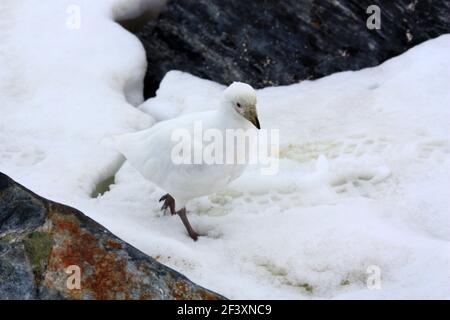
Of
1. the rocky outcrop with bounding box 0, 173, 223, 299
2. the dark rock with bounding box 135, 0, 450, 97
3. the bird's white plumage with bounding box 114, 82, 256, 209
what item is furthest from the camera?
the dark rock with bounding box 135, 0, 450, 97

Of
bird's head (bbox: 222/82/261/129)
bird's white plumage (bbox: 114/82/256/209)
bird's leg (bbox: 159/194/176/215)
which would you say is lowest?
bird's leg (bbox: 159/194/176/215)

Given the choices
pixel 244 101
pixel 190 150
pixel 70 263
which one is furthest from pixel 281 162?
pixel 70 263

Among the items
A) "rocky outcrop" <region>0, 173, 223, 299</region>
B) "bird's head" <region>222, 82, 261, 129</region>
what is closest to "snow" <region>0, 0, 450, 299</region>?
"rocky outcrop" <region>0, 173, 223, 299</region>

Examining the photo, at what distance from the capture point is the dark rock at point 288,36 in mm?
8711

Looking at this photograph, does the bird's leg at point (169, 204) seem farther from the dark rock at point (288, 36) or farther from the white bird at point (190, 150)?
the dark rock at point (288, 36)

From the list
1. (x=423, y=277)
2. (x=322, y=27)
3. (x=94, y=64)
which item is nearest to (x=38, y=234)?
(x=423, y=277)

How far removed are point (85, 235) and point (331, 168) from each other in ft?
9.93

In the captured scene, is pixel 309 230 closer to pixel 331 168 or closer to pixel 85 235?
pixel 331 168

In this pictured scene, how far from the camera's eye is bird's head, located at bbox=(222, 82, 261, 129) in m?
5.63

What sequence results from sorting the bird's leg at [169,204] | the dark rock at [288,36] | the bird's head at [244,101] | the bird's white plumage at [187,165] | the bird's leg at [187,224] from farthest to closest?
the dark rock at [288,36] → the bird's leg at [169,204] → the bird's leg at [187,224] → the bird's white plumage at [187,165] → the bird's head at [244,101]

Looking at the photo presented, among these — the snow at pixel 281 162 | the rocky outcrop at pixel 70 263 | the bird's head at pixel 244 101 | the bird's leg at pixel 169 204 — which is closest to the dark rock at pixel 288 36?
the snow at pixel 281 162

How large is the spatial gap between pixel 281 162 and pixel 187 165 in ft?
5.87

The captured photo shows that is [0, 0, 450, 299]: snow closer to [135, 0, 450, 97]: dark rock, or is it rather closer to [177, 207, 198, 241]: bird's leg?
[177, 207, 198, 241]: bird's leg
